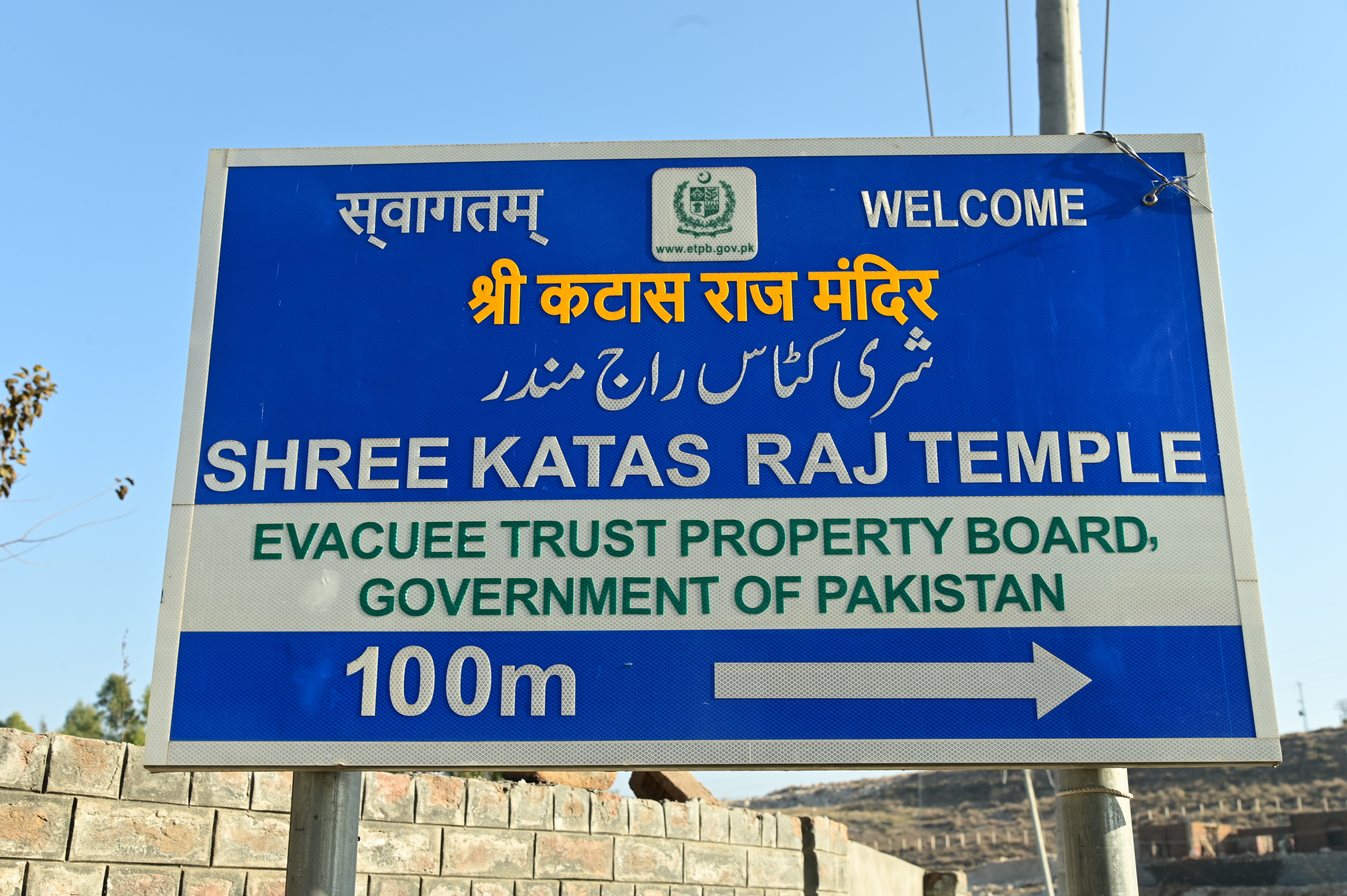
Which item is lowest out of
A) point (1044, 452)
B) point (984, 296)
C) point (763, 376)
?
point (1044, 452)

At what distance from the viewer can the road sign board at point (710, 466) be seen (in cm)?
336

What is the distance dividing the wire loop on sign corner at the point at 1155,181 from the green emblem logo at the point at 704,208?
1179 mm

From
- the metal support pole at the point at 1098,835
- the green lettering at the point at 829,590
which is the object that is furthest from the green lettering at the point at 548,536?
the metal support pole at the point at 1098,835

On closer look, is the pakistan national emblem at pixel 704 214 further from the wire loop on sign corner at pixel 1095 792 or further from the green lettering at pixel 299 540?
the wire loop on sign corner at pixel 1095 792

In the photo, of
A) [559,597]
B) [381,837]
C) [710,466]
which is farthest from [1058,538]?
[381,837]

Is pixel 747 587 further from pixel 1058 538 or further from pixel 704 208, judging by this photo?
pixel 704 208

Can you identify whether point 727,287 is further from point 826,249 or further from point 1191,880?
point 1191,880

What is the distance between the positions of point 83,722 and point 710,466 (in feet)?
131

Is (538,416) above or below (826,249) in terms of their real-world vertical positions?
below

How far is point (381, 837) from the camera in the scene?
554cm

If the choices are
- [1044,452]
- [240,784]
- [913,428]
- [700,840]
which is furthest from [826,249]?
[700,840]

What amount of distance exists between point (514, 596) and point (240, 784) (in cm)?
233

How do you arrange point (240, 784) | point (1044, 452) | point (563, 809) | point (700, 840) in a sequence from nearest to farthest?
1. point (1044, 452)
2. point (240, 784)
3. point (563, 809)
4. point (700, 840)

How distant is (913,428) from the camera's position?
363cm
